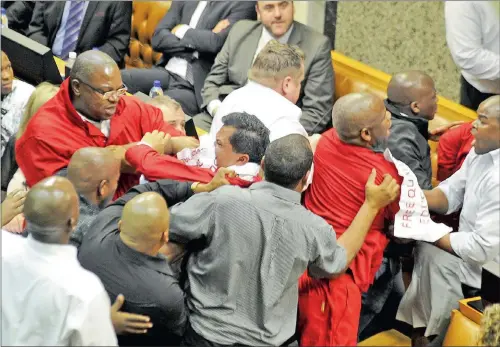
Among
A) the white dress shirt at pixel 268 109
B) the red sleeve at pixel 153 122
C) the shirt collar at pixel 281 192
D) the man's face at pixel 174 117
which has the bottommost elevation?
the man's face at pixel 174 117

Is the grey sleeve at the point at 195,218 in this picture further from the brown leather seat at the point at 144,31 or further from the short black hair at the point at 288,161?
the brown leather seat at the point at 144,31

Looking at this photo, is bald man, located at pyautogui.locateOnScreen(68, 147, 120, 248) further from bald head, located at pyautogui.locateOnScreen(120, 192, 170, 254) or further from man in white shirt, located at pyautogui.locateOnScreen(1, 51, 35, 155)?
man in white shirt, located at pyautogui.locateOnScreen(1, 51, 35, 155)

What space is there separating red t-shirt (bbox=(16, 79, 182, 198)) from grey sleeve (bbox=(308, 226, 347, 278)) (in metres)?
0.80

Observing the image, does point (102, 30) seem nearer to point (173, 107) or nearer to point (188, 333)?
point (173, 107)

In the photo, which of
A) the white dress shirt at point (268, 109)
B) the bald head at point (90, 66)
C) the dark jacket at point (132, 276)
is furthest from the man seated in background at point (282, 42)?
the dark jacket at point (132, 276)

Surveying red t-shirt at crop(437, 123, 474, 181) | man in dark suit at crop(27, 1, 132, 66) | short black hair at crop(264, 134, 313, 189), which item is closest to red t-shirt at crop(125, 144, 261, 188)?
short black hair at crop(264, 134, 313, 189)

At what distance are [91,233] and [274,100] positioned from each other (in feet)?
3.33

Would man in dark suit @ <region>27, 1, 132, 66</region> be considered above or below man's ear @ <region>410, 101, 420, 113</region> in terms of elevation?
below

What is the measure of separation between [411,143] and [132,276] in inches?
48.2

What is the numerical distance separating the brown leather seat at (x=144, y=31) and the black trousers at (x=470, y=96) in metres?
1.91

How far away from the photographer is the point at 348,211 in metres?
3.04

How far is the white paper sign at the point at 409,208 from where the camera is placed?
3.00 m

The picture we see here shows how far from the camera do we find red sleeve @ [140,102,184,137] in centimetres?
345

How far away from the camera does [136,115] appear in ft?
11.3
